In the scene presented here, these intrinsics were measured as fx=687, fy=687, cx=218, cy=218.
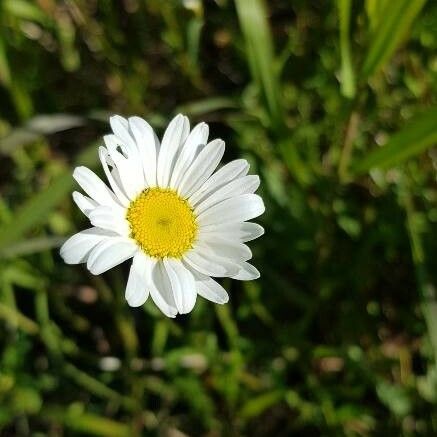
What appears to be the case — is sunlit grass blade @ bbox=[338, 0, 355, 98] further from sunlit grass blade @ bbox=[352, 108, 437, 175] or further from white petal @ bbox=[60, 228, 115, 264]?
white petal @ bbox=[60, 228, 115, 264]

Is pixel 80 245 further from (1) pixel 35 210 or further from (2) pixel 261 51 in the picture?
(2) pixel 261 51

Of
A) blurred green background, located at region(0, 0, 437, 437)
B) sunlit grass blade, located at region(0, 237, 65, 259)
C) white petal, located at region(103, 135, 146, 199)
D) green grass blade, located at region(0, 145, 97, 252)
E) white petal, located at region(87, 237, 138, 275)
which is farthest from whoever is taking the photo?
blurred green background, located at region(0, 0, 437, 437)

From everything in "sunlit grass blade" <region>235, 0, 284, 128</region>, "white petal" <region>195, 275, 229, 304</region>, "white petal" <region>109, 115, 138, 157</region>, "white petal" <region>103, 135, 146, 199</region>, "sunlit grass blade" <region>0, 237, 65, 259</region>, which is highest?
"sunlit grass blade" <region>235, 0, 284, 128</region>

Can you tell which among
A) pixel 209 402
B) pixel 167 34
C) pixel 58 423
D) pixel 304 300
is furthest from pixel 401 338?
pixel 167 34

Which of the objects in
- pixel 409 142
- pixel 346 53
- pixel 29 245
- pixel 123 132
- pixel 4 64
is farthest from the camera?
pixel 4 64

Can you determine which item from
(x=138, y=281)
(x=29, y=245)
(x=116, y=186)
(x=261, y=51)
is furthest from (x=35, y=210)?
(x=261, y=51)

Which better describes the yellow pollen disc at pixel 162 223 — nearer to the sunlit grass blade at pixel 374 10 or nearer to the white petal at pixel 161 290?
the white petal at pixel 161 290

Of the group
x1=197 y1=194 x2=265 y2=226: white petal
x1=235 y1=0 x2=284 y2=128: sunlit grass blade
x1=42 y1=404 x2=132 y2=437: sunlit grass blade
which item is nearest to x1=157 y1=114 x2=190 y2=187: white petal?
x1=197 y1=194 x2=265 y2=226: white petal

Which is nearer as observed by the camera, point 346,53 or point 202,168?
point 202,168
